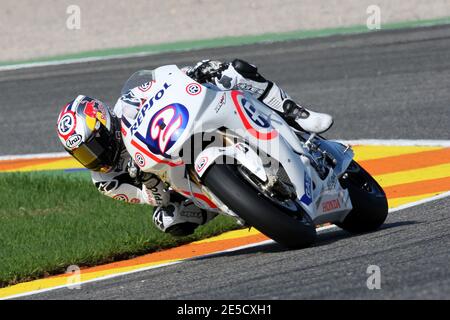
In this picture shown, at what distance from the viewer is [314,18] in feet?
60.2

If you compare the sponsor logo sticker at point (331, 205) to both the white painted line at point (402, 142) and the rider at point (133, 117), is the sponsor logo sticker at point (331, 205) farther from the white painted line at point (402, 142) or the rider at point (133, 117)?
the white painted line at point (402, 142)

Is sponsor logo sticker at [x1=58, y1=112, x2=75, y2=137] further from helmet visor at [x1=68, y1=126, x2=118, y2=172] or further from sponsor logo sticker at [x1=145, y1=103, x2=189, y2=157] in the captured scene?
sponsor logo sticker at [x1=145, y1=103, x2=189, y2=157]

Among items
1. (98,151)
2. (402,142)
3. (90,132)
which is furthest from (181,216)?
(402,142)

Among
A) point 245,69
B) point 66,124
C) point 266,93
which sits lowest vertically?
point 66,124

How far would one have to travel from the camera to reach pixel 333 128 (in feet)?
40.9

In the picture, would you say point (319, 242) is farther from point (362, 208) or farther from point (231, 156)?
point (231, 156)

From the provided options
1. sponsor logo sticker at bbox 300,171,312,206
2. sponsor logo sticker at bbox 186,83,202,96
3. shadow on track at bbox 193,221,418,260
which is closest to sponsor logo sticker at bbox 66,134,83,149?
sponsor logo sticker at bbox 186,83,202,96

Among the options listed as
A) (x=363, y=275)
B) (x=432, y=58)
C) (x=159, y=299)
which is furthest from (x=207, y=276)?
(x=432, y=58)

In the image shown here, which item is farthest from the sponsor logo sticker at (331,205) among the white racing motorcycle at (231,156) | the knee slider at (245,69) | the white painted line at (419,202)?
the white painted line at (419,202)

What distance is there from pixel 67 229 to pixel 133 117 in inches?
75.1

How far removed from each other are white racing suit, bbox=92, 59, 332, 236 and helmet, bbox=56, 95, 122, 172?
0.40 ft

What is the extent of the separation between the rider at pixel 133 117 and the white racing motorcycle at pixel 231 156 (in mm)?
111

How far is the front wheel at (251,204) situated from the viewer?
6.60 m
